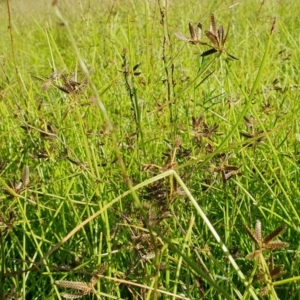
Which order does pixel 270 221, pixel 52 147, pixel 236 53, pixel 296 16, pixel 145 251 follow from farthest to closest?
pixel 296 16 → pixel 236 53 → pixel 52 147 → pixel 270 221 → pixel 145 251

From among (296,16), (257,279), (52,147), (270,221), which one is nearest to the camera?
(257,279)

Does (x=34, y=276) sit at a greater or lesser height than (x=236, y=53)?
lesser

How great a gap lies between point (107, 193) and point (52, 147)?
0.54ft

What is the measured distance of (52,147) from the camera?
117cm

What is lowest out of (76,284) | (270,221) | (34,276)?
(34,276)

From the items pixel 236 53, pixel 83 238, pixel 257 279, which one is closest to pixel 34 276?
pixel 83 238

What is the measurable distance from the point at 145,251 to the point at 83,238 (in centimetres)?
28

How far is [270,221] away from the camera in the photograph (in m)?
1.03

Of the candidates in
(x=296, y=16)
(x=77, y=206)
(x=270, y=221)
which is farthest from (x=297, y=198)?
(x=296, y=16)

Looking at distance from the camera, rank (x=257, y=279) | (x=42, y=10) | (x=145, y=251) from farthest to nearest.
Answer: (x=42, y=10)
(x=145, y=251)
(x=257, y=279)

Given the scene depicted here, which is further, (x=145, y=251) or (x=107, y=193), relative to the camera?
(x=107, y=193)

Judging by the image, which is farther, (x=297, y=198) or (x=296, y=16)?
(x=296, y=16)

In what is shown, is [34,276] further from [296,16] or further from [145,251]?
[296,16]

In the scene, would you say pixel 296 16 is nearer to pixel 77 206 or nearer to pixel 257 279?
pixel 77 206
